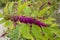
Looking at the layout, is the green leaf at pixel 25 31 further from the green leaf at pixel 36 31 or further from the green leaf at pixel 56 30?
the green leaf at pixel 56 30

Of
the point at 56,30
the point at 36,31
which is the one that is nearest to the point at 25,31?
the point at 36,31

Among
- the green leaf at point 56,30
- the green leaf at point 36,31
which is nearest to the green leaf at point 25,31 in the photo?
the green leaf at point 36,31

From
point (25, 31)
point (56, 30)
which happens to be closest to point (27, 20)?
point (25, 31)

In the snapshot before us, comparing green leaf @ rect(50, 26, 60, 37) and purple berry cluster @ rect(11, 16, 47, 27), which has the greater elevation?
purple berry cluster @ rect(11, 16, 47, 27)

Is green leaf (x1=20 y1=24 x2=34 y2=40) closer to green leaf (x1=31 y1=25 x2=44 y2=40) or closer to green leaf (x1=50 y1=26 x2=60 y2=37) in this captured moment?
green leaf (x1=31 y1=25 x2=44 y2=40)

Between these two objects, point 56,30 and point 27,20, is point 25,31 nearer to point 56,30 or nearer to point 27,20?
point 27,20

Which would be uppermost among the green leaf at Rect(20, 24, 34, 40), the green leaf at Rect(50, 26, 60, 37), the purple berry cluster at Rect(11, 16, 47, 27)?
the purple berry cluster at Rect(11, 16, 47, 27)

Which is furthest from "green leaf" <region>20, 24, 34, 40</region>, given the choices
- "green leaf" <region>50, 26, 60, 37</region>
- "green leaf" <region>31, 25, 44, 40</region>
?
"green leaf" <region>50, 26, 60, 37</region>

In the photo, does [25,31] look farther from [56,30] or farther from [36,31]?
[56,30]

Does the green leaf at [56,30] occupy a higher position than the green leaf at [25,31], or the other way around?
the green leaf at [25,31]

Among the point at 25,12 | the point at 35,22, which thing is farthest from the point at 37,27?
the point at 25,12

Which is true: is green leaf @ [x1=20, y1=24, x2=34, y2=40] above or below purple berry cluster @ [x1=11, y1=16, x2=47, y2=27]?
below
